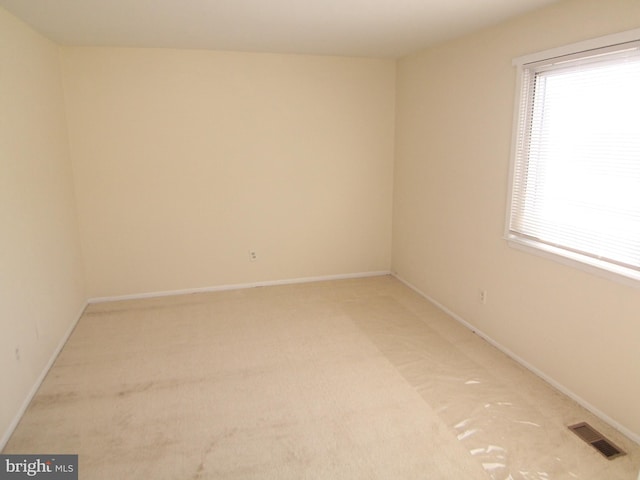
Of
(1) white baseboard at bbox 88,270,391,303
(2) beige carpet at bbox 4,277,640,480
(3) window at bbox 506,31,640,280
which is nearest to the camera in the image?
(2) beige carpet at bbox 4,277,640,480

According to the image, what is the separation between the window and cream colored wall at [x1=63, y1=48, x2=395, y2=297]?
2058 millimetres

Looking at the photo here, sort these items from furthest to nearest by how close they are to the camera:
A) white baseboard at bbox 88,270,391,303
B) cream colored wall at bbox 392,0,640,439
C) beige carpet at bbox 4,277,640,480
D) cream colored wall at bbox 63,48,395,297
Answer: white baseboard at bbox 88,270,391,303 < cream colored wall at bbox 63,48,395,297 < cream colored wall at bbox 392,0,640,439 < beige carpet at bbox 4,277,640,480

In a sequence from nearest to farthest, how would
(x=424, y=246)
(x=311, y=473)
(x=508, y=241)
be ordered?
(x=311, y=473)
(x=508, y=241)
(x=424, y=246)

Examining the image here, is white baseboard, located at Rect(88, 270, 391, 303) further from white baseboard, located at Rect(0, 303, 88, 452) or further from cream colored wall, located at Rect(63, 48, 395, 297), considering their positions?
white baseboard, located at Rect(0, 303, 88, 452)

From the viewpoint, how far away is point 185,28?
10.5 ft

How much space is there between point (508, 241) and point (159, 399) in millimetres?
2622

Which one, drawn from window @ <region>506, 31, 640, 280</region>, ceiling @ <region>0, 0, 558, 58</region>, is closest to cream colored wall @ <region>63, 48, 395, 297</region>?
ceiling @ <region>0, 0, 558, 58</region>

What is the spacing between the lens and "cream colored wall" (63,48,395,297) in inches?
157

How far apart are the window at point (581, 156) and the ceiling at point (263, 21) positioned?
1.61 feet

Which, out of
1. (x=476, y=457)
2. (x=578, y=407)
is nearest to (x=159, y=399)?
(x=476, y=457)

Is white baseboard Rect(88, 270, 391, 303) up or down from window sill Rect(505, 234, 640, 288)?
down

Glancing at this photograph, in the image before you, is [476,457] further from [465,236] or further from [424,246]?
[424,246]

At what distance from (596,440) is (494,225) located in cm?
154

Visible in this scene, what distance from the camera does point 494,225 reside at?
3.22 meters
